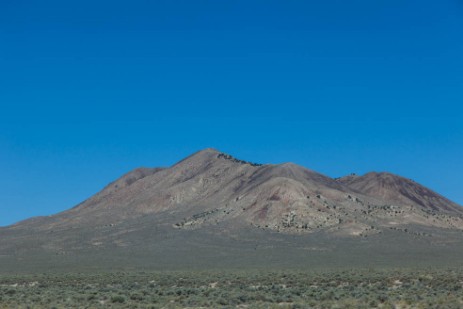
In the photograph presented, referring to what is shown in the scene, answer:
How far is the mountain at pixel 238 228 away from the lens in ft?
402

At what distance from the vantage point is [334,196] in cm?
18038

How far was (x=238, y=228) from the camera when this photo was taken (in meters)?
152

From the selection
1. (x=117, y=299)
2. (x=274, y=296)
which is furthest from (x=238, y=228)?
(x=117, y=299)

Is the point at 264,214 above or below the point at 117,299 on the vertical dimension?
above

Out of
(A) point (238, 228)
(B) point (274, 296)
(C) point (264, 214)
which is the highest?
(C) point (264, 214)

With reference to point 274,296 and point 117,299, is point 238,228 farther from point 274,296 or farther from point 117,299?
point 117,299

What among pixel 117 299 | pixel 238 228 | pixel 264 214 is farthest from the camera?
pixel 264 214

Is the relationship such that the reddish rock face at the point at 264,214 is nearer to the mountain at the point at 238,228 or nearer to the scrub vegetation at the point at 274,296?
the mountain at the point at 238,228

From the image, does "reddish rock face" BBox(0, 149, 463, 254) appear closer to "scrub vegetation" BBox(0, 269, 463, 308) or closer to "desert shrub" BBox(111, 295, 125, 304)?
"scrub vegetation" BBox(0, 269, 463, 308)

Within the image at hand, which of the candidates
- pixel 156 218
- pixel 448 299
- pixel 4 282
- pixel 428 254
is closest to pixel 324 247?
pixel 428 254

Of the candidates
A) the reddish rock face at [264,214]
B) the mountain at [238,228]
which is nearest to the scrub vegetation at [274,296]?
the mountain at [238,228]

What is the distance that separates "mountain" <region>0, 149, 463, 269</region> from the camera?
122500mm

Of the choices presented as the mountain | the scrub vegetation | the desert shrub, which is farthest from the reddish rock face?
the desert shrub

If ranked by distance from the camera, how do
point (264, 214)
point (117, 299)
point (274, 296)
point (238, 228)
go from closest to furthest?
point (117, 299), point (274, 296), point (238, 228), point (264, 214)
